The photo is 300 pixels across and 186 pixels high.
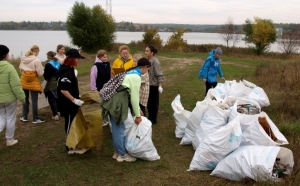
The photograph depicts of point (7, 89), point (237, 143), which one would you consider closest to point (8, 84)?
point (7, 89)

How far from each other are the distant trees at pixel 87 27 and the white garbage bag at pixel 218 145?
24.4 meters

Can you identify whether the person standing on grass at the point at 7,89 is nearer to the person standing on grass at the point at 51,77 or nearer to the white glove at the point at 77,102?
the white glove at the point at 77,102

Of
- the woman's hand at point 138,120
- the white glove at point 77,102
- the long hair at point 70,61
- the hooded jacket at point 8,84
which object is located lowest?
the woman's hand at point 138,120

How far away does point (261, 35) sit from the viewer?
35.5 meters

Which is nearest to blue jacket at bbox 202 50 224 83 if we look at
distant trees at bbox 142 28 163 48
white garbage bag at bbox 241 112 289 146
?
white garbage bag at bbox 241 112 289 146

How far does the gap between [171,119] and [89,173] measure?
2.70 metres

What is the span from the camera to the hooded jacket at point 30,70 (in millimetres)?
5301

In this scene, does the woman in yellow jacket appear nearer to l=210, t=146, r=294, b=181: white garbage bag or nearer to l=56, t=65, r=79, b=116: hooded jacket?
l=56, t=65, r=79, b=116: hooded jacket

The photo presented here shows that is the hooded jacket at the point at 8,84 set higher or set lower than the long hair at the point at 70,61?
lower

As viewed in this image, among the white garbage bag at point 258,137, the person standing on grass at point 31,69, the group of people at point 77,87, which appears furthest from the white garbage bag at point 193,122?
the person standing on grass at point 31,69

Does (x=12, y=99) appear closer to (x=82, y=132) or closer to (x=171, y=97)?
(x=82, y=132)

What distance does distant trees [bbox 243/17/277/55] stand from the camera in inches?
1396

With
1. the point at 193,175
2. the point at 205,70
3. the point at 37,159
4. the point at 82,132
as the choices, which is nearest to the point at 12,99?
the point at 37,159

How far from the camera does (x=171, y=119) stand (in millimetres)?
5934
